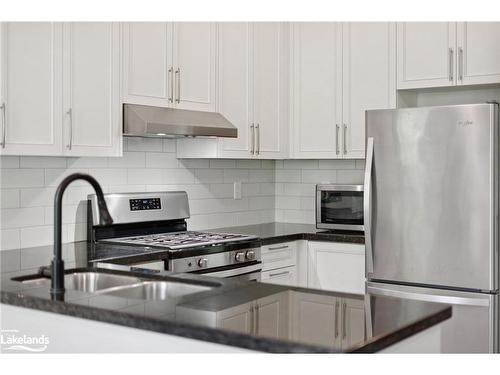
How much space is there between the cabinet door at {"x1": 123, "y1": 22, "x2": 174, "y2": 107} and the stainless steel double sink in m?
1.18

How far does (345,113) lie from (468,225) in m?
1.29

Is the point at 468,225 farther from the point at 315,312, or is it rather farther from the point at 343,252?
the point at 315,312

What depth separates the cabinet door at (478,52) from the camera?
4070mm

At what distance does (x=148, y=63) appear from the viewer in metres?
3.77

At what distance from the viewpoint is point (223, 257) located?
3.73 m

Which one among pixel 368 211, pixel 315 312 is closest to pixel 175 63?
pixel 368 211

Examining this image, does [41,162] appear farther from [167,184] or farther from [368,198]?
[368,198]

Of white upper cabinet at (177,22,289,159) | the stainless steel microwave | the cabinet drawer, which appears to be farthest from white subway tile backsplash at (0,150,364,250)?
the cabinet drawer

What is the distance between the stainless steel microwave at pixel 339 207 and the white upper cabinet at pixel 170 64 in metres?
1.01

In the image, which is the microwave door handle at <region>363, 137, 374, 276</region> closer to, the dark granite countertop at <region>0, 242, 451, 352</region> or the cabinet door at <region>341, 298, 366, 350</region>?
the dark granite countertop at <region>0, 242, 451, 352</region>

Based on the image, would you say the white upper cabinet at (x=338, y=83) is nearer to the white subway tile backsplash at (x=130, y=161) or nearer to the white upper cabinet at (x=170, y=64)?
the white upper cabinet at (x=170, y=64)

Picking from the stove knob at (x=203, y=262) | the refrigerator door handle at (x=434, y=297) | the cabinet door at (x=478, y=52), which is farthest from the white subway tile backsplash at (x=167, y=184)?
the refrigerator door handle at (x=434, y=297)

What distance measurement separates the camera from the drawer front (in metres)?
4.23

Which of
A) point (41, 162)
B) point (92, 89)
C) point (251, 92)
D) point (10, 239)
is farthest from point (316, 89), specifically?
point (10, 239)
